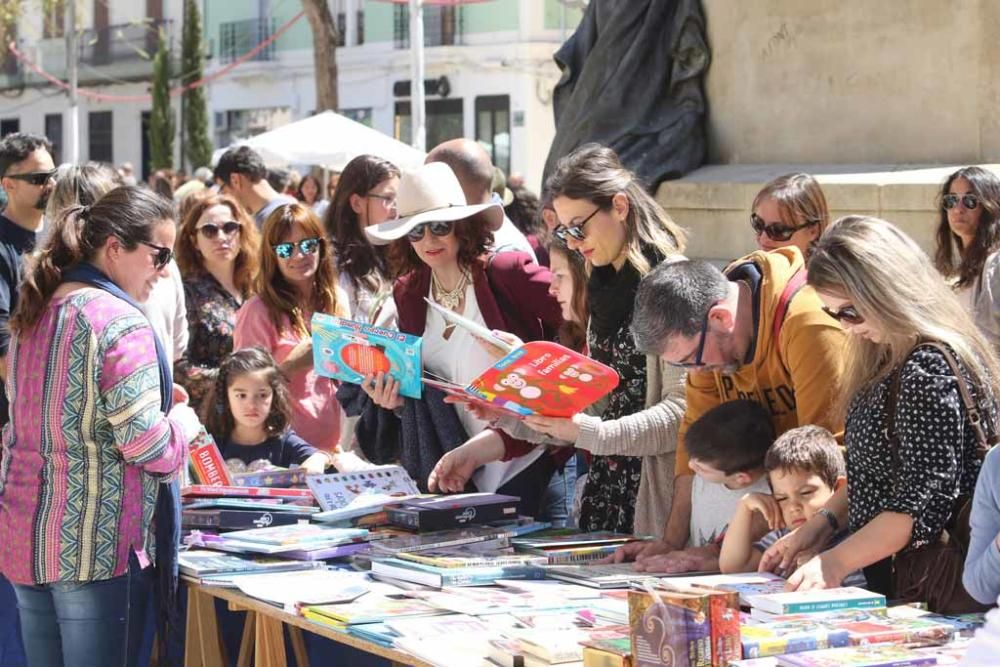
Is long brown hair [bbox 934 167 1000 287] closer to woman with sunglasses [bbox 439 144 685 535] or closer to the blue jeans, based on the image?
woman with sunglasses [bbox 439 144 685 535]

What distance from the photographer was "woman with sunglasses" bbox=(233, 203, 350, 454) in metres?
6.41

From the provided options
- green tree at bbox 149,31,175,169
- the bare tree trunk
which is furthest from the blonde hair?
green tree at bbox 149,31,175,169

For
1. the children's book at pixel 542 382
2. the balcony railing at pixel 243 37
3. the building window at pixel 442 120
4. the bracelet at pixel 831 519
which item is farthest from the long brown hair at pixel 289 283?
the balcony railing at pixel 243 37

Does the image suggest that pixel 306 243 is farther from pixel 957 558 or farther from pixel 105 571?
pixel 957 558

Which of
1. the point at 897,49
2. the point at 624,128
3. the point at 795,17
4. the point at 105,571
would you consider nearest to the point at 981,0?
the point at 897,49

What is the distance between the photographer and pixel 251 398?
5.85 m

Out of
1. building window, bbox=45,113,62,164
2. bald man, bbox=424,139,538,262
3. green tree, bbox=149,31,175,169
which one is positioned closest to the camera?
bald man, bbox=424,139,538,262

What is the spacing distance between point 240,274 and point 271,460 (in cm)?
165

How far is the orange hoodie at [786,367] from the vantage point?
13.2 ft

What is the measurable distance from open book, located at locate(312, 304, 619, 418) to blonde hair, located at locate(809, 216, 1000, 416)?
2.74ft

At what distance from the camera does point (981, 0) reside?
6680 millimetres

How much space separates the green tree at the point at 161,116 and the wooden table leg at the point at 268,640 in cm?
3514

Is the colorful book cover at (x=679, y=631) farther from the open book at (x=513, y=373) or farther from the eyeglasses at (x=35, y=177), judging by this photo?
the eyeglasses at (x=35, y=177)

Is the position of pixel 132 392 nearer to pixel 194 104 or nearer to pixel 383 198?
pixel 383 198
